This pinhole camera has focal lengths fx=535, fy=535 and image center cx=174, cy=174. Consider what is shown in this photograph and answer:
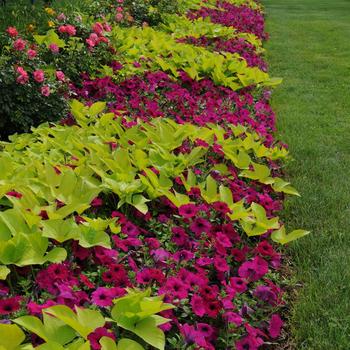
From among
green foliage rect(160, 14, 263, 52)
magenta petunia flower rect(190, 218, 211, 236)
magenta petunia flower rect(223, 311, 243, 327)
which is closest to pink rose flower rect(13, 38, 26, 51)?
magenta petunia flower rect(190, 218, 211, 236)

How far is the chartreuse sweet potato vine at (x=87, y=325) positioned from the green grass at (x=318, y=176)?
2.44 ft

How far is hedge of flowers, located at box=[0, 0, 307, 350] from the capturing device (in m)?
1.94

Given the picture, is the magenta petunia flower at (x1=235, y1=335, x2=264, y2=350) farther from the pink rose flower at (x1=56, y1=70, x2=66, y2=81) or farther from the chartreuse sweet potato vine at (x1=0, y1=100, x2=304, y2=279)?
the pink rose flower at (x1=56, y1=70, x2=66, y2=81)

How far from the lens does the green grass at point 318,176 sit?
2.40 m

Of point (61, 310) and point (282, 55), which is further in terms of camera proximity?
point (282, 55)

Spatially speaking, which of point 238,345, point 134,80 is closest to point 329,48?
point 134,80

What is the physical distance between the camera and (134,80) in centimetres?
496

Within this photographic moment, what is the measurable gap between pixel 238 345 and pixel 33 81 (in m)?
2.58

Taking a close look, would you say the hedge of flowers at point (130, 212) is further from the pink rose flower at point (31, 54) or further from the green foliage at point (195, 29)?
the green foliage at point (195, 29)

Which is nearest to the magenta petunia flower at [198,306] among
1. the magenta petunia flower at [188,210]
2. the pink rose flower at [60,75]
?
the magenta petunia flower at [188,210]

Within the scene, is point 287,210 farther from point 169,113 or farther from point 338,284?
point 169,113

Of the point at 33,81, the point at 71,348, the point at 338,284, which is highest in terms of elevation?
the point at 33,81

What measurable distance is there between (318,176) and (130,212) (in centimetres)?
176

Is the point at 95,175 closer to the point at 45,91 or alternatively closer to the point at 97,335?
the point at 45,91
